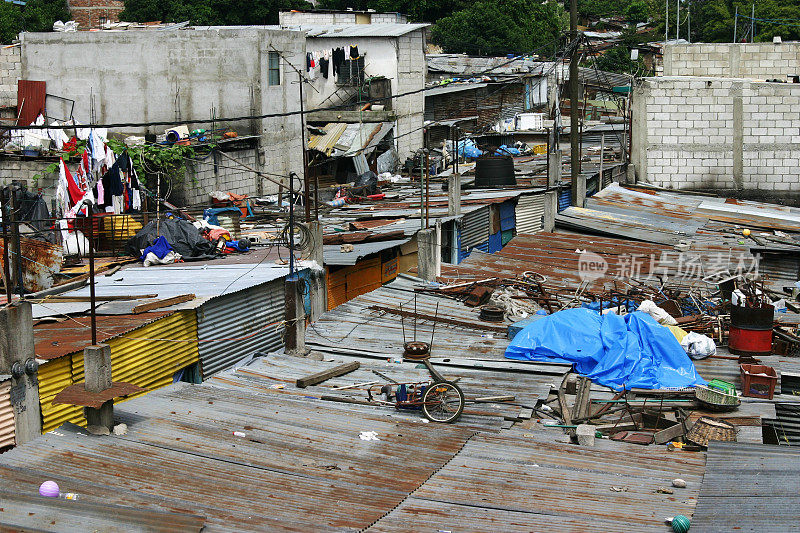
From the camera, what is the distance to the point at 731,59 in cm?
3484

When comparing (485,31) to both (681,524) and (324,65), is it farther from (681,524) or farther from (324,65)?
(681,524)

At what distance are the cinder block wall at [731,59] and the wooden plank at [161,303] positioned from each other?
77.2ft

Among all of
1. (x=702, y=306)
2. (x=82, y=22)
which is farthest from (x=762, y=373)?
(x=82, y=22)

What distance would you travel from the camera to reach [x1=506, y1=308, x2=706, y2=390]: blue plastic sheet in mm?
14883

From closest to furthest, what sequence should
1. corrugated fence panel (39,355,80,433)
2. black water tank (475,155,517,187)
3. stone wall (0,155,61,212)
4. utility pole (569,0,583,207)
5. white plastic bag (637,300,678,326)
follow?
1. corrugated fence panel (39,355,80,433)
2. white plastic bag (637,300,678,326)
3. stone wall (0,155,61,212)
4. utility pole (569,0,583,207)
5. black water tank (475,155,517,187)

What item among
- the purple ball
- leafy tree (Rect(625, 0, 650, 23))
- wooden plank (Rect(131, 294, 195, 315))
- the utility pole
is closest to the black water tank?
the utility pole

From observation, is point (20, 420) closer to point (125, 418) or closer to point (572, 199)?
point (125, 418)

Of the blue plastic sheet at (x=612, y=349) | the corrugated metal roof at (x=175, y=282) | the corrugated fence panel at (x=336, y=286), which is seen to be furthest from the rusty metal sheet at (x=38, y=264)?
the blue plastic sheet at (x=612, y=349)

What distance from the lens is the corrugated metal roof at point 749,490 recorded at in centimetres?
906

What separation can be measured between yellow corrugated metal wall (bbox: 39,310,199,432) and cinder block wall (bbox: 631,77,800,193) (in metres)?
20.1

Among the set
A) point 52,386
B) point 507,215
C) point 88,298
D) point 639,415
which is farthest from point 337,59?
point 639,415

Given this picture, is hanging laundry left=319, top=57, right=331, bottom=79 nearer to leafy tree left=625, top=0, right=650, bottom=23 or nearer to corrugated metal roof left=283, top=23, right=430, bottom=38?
corrugated metal roof left=283, top=23, right=430, bottom=38

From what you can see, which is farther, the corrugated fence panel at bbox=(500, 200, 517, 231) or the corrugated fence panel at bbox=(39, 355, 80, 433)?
the corrugated fence panel at bbox=(500, 200, 517, 231)

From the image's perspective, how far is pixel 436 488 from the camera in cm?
1016
